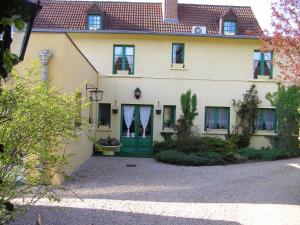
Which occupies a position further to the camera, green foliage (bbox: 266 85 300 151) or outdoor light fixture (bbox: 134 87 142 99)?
outdoor light fixture (bbox: 134 87 142 99)

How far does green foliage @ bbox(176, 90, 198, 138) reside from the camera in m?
19.0

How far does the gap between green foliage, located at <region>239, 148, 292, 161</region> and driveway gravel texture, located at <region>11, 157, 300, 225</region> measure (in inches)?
106

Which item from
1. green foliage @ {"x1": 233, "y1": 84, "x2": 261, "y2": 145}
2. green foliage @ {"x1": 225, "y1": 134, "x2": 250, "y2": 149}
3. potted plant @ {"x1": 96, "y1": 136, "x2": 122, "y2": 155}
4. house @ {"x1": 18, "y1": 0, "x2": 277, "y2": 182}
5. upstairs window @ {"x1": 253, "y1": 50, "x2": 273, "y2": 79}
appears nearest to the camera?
potted plant @ {"x1": 96, "y1": 136, "x2": 122, "y2": 155}

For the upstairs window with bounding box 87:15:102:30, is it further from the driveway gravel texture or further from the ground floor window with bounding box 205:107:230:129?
the driveway gravel texture

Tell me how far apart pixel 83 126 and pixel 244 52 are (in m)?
14.5

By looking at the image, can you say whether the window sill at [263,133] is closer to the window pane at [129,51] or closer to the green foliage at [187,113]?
the green foliage at [187,113]

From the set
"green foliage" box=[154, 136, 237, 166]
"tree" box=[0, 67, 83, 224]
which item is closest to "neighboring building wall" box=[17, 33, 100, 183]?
"green foliage" box=[154, 136, 237, 166]

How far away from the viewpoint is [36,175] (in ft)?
17.0

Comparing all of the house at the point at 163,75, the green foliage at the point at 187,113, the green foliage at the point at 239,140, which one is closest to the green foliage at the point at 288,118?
the house at the point at 163,75

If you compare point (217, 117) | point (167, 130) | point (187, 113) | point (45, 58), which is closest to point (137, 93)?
point (167, 130)

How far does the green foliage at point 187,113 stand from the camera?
747 inches

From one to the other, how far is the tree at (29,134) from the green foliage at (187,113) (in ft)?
45.0

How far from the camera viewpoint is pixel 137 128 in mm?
19703

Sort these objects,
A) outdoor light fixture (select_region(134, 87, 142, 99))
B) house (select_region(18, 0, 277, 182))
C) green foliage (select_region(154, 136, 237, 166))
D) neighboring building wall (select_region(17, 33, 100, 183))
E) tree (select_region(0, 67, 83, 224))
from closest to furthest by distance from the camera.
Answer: tree (select_region(0, 67, 83, 224)), neighboring building wall (select_region(17, 33, 100, 183)), green foliage (select_region(154, 136, 237, 166)), outdoor light fixture (select_region(134, 87, 142, 99)), house (select_region(18, 0, 277, 182))
